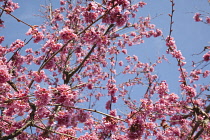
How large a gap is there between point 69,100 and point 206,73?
971 centimetres

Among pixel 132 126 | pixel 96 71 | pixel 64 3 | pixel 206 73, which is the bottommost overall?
pixel 132 126

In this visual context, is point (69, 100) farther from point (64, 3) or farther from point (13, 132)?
point (64, 3)

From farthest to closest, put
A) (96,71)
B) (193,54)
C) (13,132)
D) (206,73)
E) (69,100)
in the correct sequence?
(96,71), (206,73), (193,54), (13,132), (69,100)

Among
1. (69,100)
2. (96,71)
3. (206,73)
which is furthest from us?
(96,71)

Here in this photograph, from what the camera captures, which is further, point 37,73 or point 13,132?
point 13,132

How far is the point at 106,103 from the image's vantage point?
6.63 metres

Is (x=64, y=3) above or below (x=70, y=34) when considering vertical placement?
above

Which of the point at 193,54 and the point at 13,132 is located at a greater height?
the point at 193,54

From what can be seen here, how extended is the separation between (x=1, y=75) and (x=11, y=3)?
21.5ft

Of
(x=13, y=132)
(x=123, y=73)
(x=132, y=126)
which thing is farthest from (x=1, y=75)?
(x=123, y=73)

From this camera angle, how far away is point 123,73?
1311cm

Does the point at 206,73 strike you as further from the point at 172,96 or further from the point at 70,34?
the point at 70,34

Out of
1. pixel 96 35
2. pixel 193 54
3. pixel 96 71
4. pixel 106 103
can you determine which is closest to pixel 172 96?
pixel 193 54

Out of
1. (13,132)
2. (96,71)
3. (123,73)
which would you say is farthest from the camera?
(123,73)
